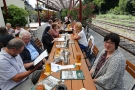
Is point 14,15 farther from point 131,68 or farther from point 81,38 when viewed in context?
point 131,68

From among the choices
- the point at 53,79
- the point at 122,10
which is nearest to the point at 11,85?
the point at 53,79

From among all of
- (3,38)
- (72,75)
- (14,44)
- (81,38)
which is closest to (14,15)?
(3,38)

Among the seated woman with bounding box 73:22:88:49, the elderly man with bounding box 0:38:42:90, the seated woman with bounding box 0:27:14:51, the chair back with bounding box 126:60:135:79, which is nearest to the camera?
the elderly man with bounding box 0:38:42:90

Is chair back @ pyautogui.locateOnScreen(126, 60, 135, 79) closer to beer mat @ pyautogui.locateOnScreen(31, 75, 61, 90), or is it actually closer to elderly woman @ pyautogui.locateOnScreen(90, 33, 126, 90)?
elderly woman @ pyautogui.locateOnScreen(90, 33, 126, 90)

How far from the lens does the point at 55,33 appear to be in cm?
479

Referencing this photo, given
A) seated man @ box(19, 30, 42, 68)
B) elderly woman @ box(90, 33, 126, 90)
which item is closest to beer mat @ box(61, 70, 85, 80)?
elderly woman @ box(90, 33, 126, 90)

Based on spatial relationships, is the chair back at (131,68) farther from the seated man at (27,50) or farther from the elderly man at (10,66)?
the seated man at (27,50)

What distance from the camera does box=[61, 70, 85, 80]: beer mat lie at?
1.81 meters

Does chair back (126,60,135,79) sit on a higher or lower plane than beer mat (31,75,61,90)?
higher

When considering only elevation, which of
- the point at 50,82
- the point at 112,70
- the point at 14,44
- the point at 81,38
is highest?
the point at 14,44

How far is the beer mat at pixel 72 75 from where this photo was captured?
181 centimetres

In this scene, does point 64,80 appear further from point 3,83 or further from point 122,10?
point 122,10

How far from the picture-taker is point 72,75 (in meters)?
1.89

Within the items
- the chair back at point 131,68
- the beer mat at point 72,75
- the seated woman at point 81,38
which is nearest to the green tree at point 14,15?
the seated woman at point 81,38
